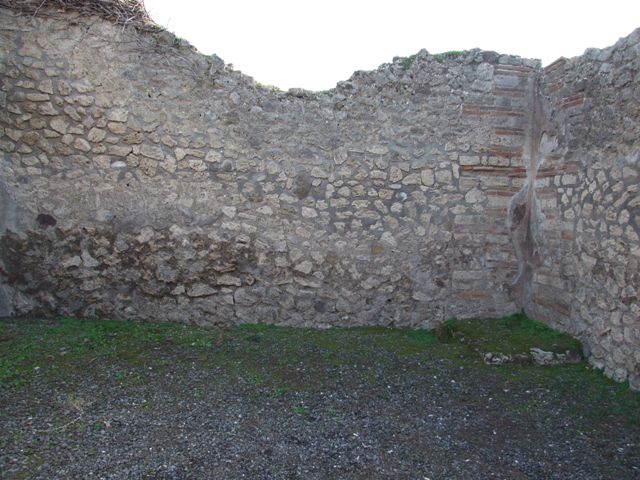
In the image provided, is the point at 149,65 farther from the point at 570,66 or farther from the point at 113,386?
the point at 570,66

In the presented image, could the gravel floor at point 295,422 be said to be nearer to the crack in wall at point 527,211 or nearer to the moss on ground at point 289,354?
the moss on ground at point 289,354

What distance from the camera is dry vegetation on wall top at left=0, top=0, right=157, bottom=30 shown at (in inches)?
181

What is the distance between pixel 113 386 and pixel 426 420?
1963 millimetres

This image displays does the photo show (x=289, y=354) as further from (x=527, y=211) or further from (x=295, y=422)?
(x=527, y=211)

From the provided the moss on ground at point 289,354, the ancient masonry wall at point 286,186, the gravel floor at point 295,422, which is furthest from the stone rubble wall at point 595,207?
the gravel floor at point 295,422

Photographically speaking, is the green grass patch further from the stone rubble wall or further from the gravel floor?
the gravel floor

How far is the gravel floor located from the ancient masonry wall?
1014 millimetres

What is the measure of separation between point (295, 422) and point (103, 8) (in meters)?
3.90

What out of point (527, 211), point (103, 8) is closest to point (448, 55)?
point (527, 211)

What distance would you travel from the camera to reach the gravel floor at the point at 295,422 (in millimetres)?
2637

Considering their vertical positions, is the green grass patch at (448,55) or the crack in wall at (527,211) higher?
the green grass patch at (448,55)

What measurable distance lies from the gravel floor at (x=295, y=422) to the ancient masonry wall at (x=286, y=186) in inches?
39.9

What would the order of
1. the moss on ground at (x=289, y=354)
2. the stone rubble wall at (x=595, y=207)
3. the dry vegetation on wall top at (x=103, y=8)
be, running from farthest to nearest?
the dry vegetation on wall top at (x=103, y=8) → the stone rubble wall at (x=595, y=207) → the moss on ground at (x=289, y=354)

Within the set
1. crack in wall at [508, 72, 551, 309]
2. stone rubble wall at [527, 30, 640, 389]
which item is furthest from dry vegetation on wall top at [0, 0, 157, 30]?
stone rubble wall at [527, 30, 640, 389]
